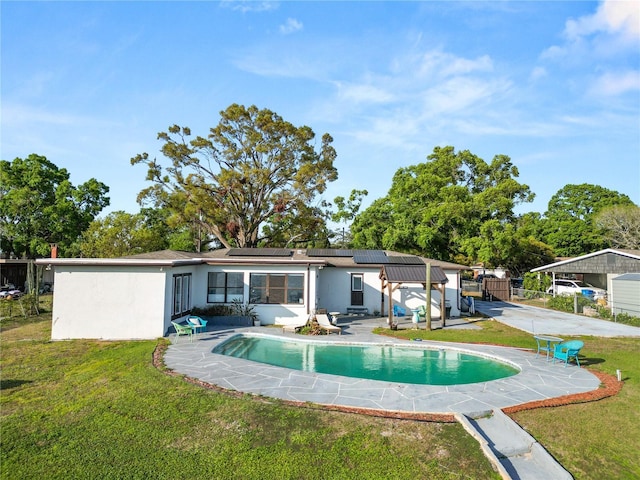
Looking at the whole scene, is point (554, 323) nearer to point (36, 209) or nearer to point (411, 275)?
point (411, 275)

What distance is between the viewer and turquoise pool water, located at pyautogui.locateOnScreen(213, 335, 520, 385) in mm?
10586

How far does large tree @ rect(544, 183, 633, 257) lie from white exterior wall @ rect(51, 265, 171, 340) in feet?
158

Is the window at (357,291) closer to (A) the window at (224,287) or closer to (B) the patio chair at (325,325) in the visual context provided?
(B) the patio chair at (325,325)

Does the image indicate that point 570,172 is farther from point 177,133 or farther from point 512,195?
point 177,133

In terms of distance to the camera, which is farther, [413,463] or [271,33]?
[271,33]

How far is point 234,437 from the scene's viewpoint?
606cm

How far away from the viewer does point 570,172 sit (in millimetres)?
27109

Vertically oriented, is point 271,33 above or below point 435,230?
above

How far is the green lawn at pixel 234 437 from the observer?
17.1 feet

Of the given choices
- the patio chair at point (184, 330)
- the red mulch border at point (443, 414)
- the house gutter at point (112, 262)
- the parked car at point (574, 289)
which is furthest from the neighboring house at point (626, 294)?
the house gutter at point (112, 262)

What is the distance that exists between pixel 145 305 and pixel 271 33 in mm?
11330

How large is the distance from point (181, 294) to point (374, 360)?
896 cm

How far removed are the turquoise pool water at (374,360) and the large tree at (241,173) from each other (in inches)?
783

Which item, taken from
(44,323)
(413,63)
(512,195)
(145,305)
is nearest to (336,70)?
(413,63)
